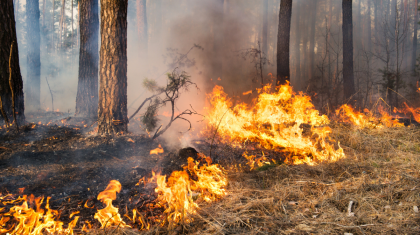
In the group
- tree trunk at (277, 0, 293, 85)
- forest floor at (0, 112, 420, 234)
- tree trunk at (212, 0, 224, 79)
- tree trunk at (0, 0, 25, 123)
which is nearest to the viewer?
forest floor at (0, 112, 420, 234)

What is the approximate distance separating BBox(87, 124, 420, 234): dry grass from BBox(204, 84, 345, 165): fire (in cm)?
60

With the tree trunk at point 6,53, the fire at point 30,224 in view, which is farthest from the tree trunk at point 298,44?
the fire at point 30,224

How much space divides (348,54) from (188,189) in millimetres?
9446

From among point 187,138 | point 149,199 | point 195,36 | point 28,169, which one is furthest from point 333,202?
point 195,36

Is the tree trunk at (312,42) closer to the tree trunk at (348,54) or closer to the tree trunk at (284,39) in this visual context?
the tree trunk at (348,54)

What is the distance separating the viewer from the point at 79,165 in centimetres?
354

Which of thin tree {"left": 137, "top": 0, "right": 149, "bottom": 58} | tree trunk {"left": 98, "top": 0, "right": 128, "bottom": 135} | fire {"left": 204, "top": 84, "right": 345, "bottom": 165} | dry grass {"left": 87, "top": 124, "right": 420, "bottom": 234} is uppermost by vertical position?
thin tree {"left": 137, "top": 0, "right": 149, "bottom": 58}

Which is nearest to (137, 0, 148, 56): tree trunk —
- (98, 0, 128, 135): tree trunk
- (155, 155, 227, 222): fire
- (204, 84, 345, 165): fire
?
(204, 84, 345, 165): fire

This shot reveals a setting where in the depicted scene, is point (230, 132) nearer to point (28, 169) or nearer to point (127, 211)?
point (127, 211)

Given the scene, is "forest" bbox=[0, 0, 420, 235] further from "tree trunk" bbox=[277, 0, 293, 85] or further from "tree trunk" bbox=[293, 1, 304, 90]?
"tree trunk" bbox=[293, 1, 304, 90]

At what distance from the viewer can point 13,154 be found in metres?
3.52

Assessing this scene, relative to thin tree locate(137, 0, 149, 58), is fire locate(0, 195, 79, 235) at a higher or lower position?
lower

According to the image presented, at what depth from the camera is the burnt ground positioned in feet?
8.78

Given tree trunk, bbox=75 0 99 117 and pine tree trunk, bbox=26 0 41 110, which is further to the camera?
pine tree trunk, bbox=26 0 41 110
